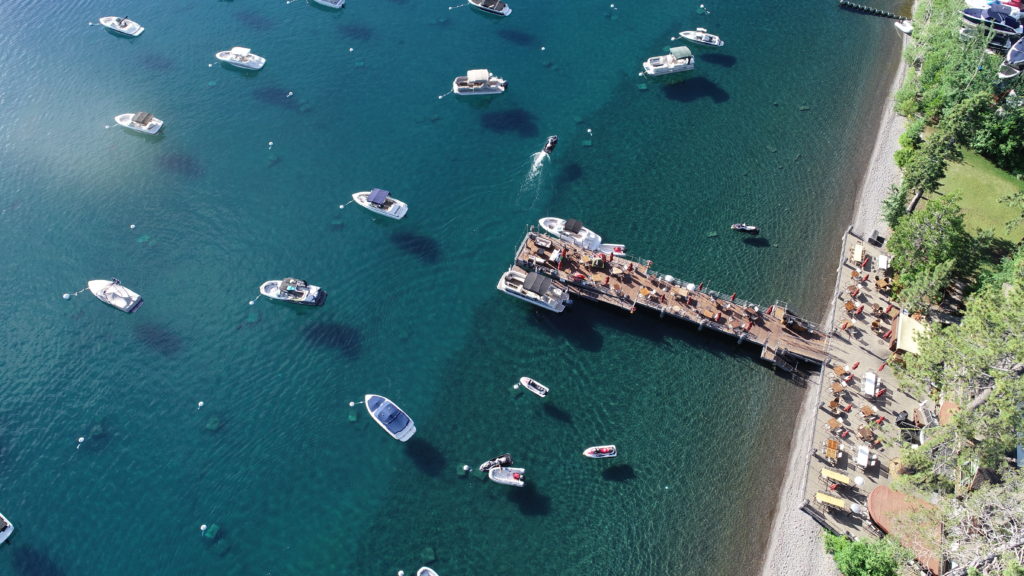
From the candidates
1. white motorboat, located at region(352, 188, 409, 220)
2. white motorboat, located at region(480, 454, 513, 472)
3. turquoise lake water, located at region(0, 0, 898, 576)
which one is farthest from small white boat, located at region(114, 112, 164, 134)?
white motorboat, located at region(480, 454, 513, 472)

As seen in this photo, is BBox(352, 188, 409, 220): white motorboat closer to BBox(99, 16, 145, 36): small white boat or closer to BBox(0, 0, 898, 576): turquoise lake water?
BBox(0, 0, 898, 576): turquoise lake water

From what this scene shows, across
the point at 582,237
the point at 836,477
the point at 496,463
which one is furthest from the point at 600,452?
the point at 582,237

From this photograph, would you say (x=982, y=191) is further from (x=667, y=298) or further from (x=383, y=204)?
(x=383, y=204)

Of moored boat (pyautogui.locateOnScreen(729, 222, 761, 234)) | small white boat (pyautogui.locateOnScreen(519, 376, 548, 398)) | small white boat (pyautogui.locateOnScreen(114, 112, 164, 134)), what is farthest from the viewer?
small white boat (pyautogui.locateOnScreen(114, 112, 164, 134))

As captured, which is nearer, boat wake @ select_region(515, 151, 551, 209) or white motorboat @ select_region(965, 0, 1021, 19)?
boat wake @ select_region(515, 151, 551, 209)

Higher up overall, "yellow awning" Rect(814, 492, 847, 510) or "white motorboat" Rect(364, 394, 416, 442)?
"yellow awning" Rect(814, 492, 847, 510)

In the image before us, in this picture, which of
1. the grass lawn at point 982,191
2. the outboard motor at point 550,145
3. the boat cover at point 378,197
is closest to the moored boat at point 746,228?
the grass lawn at point 982,191

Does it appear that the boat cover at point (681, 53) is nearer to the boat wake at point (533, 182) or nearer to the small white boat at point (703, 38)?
the small white boat at point (703, 38)
